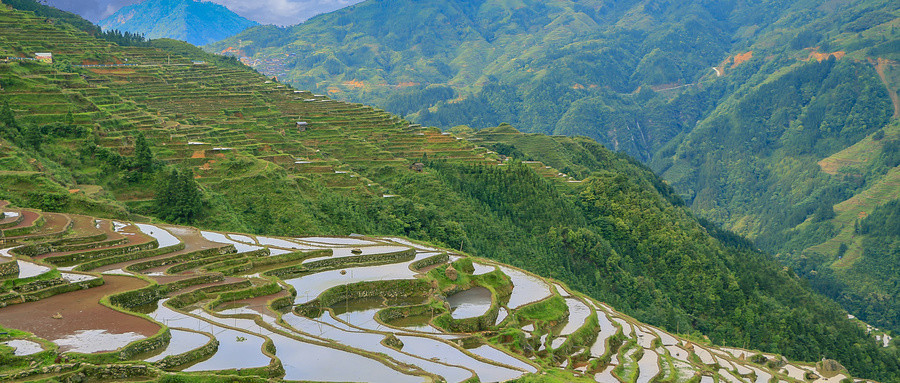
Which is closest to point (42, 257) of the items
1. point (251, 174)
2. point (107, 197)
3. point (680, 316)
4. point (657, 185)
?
point (107, 197)

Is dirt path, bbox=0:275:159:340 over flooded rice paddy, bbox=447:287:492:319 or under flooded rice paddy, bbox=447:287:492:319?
over

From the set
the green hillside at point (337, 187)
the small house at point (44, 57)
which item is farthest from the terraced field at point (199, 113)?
the small house at point (44, 57)

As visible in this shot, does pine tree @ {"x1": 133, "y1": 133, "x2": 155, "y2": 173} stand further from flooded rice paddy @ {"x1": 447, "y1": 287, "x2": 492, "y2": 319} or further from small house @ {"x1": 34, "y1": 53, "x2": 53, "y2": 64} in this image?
small house @ {"x1": 34, "y1": 53, "x2": 53, "y2": 64}

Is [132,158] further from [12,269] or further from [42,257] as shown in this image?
[12,269]

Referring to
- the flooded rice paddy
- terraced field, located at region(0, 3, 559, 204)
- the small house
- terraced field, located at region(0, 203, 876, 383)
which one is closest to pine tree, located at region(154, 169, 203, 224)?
terraced field, located at region(0, 203, 876, 383)

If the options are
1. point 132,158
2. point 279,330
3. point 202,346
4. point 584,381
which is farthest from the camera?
point 132,158

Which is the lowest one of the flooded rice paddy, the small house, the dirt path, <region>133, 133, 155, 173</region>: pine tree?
the flooded rice paddy
